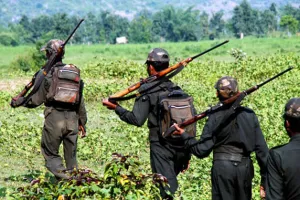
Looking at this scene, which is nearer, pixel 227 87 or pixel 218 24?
pixel 227 87

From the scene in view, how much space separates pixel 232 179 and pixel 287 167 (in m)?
1.28

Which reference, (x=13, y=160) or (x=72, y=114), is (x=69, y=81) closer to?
(x=72, y=114)

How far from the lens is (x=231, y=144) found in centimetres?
645

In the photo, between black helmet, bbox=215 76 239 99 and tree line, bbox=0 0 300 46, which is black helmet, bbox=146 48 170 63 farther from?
tree line, bbox=0 0 300 46

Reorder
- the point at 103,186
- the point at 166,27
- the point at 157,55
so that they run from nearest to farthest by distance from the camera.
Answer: the point at 103,186 < the point at 157,55 < the point at 166,27

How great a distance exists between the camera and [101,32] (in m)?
134

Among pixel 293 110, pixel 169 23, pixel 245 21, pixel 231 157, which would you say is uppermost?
pixel 293 110

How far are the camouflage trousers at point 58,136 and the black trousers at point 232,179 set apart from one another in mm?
Result: 2652

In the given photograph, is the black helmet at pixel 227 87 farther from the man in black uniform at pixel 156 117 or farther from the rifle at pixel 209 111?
the man in black uniform at pixel 156 117

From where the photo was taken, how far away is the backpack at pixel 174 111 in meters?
7.00

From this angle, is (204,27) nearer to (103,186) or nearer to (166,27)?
(166,27)

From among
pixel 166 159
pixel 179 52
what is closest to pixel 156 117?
pixel 166 159

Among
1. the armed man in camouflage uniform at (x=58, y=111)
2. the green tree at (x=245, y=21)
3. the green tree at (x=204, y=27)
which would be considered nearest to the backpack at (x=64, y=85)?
the armed man in camouflage uniform at (x=58, y=111)

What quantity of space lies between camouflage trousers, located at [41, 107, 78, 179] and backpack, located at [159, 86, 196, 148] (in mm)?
1869
